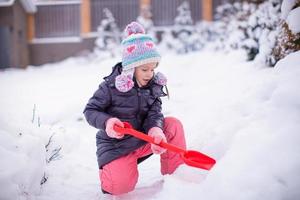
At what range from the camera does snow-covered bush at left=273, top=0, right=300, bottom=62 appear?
7.89 ft

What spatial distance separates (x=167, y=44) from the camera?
9688mm

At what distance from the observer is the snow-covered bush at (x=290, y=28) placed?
241 centimetres

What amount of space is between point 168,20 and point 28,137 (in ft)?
30.5

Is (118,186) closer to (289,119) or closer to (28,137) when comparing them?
→ (28,137)

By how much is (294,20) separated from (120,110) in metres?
1.23

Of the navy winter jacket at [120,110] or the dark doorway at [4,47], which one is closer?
the navy winter jacket at [120,110]

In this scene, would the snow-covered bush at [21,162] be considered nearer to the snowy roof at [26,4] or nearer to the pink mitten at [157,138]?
the pink mitten at [157,138]

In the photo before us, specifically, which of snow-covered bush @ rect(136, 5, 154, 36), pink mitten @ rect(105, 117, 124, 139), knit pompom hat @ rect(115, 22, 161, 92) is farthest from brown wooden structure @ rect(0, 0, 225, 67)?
pink mitten @ rect(105, 117, 124, 139)

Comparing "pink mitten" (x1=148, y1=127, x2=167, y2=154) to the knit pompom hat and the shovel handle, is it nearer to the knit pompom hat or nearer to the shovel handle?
the shovel handle

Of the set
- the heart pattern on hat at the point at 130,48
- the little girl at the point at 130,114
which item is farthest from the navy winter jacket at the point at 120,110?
the heart pattern on hat at the point at 130,48

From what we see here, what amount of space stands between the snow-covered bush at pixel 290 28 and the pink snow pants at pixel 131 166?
3.24 feet

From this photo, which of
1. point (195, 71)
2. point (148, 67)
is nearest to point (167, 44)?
point (195, 71)

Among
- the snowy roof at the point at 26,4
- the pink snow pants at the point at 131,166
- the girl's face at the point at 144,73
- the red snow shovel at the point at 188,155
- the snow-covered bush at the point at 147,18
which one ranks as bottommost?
the pink snow pants at the point at 131,166

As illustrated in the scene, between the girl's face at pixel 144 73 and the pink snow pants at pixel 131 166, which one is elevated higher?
the girl's face at pixel 144 73
